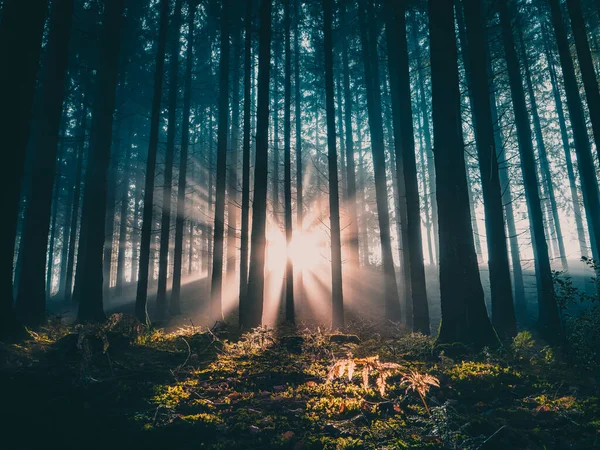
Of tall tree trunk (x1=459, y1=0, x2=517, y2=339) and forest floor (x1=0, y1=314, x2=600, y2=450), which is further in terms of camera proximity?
tall tree trunk (x1=459, y1=0, x2=517, y2=339)

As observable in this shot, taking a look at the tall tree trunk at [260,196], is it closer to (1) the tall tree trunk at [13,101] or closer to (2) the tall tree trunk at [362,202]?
(1) the tall tree trunk at [13,101]

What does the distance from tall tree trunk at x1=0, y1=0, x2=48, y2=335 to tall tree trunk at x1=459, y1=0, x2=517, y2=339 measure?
10.1 m

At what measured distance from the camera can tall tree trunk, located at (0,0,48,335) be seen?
4.96 metres

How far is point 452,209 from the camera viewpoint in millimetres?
6160

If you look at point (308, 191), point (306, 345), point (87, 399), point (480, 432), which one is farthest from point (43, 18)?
point (308, 191)

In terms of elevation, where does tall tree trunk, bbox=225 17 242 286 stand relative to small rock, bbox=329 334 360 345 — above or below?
above

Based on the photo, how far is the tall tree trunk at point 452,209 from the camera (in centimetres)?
569

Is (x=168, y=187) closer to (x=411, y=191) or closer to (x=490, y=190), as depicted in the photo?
(x=411, y=191)

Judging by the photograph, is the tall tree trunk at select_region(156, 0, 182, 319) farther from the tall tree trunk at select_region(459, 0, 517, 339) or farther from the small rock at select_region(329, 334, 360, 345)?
the tall tree trunk at select_region(459, 0, 517, 339)

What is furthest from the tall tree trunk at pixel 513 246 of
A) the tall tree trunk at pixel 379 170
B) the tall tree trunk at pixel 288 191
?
the tall tree trunk at pixel 288 191

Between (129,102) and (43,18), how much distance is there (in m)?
19.3

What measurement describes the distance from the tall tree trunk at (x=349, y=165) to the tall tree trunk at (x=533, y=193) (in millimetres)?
6966

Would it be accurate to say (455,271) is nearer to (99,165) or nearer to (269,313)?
(99,165)

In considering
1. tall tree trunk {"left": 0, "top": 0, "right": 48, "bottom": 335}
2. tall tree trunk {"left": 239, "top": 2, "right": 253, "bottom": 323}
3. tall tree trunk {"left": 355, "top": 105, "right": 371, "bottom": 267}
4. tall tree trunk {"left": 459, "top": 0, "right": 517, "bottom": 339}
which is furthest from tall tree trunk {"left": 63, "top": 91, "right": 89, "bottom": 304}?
tall tree trunk {"left": 459, "top": 0, "right": 517, "bottom": 339}
